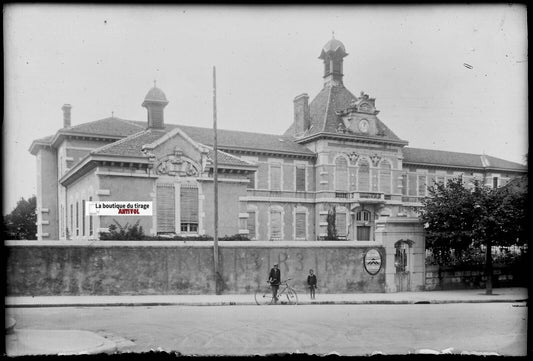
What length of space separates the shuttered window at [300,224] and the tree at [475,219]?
14632 millimetres

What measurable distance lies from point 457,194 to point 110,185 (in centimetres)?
1522

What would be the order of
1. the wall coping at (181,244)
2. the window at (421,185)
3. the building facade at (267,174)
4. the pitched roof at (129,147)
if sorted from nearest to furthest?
1. the wall coping at (181,244)
2. the pitched roof at (129,147)
3. the building facade at (267,174)
4. the window at (421,185)

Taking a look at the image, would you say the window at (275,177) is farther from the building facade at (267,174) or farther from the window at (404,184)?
the window at (404,184)

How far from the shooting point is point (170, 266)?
64.5ft

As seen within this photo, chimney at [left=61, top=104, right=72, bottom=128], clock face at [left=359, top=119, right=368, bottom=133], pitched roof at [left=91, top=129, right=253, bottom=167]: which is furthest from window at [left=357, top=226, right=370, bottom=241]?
chimney at [left=61, top=104, right=72, bottom=128]

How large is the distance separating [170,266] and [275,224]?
54.9 ft

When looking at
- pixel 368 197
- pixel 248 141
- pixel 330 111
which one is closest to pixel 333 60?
pixel 330 111

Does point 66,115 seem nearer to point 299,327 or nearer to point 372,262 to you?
point 372,262

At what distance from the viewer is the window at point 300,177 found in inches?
1469

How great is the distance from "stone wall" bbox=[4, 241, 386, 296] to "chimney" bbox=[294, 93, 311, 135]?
19.4m

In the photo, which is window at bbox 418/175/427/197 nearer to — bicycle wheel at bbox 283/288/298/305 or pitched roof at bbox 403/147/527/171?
pitched roof at bbox 403/147/527/171

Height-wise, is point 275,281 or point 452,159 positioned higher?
point 452,159

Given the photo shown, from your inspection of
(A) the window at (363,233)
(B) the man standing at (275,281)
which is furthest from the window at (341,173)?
(B) the man standing at (275,281)

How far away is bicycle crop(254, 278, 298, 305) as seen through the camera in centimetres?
1817
